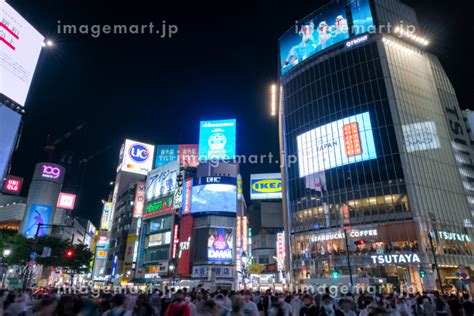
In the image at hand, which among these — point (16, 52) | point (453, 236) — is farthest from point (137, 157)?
point (453, 236)

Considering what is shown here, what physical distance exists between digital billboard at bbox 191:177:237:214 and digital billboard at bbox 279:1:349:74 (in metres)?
34.0

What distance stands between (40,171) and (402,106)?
113 metres

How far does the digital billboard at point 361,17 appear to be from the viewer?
212ft

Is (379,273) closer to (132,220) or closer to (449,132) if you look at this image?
(449,132)

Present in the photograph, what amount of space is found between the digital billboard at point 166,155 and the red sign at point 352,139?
47.2 metres

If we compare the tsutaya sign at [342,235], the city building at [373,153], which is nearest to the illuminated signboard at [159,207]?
the city building at [373,153]

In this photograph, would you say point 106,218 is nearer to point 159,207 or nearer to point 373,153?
point 159,207

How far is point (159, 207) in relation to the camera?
6512 centimetres

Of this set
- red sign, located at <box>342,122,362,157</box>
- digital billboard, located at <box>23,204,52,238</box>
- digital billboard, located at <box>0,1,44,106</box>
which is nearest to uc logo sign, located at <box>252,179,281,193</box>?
red sign, located at <box>342,122,362,157</box>

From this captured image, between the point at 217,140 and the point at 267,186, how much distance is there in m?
30.1

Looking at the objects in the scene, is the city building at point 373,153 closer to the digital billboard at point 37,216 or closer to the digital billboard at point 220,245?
the digital billboard at point 220,245

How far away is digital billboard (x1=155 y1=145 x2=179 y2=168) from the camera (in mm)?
89312

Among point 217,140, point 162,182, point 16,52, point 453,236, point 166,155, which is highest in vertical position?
point 166,155

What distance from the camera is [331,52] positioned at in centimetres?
6775
